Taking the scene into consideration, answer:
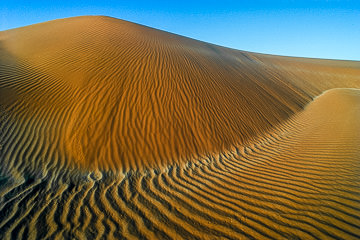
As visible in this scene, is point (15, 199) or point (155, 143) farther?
point (155, 143)

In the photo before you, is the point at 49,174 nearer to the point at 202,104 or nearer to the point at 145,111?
the point at 145,111

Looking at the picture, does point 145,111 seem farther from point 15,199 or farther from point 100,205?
point 15,199

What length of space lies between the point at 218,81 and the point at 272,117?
3.13 metres

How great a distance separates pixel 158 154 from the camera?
534 centimetres

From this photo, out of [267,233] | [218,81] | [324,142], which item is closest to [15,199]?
[267,233]

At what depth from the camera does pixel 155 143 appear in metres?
5.60

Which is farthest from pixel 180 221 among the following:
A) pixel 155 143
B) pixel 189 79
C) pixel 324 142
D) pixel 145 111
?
pixel 189 79

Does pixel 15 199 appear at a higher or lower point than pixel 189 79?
lower

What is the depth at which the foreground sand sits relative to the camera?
3.20m

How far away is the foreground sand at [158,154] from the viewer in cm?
320

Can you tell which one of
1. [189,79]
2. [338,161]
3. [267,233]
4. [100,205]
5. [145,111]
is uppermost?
[189,79]

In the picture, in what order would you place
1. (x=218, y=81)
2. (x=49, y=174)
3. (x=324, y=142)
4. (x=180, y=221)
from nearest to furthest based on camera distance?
(x=180, y=221) → (x=49, y=174) → (x=324, y=142) → (x=218, y=81)

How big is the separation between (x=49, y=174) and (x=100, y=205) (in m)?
1.62

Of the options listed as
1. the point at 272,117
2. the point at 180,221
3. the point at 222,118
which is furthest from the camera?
the point at 272,117
